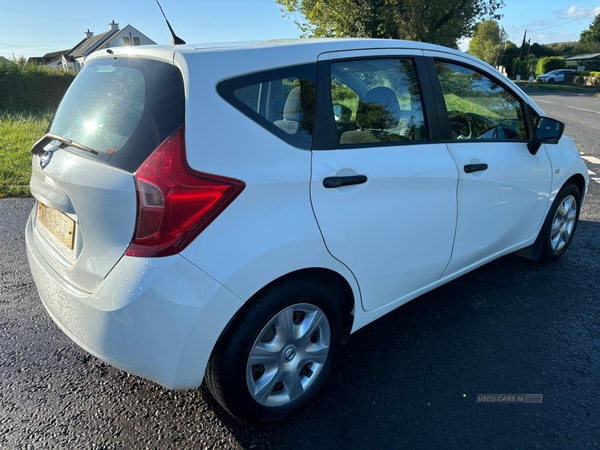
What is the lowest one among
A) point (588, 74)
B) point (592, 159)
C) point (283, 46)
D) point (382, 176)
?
point (588, 74)

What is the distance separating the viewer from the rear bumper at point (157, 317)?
1.75 m

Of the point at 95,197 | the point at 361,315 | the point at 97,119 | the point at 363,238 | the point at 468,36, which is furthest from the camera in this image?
the point at 468,36

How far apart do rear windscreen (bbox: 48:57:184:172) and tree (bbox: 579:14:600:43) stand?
337ft

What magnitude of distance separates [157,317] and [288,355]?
2.30 ft

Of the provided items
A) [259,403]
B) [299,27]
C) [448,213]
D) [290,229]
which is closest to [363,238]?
[290,229]

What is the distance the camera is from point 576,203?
405 cm

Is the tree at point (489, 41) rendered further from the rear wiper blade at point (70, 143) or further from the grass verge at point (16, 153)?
the rear wiper blade at point (70, 143)

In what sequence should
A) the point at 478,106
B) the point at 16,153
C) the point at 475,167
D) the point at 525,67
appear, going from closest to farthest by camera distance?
the point at 475,167 → the point at 478,106 → the point at 16,153 → the point at 525,67

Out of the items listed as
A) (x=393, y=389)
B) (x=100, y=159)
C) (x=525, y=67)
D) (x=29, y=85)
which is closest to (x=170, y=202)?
(x=100, y=159)

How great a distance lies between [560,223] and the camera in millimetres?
3916

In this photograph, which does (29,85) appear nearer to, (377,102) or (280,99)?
(377,102)

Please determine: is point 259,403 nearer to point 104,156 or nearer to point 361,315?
point 361,315

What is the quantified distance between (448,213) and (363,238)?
71 centimetres

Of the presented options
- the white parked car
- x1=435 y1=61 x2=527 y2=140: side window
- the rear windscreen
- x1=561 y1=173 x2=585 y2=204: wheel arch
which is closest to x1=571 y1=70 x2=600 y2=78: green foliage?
the white parked car
